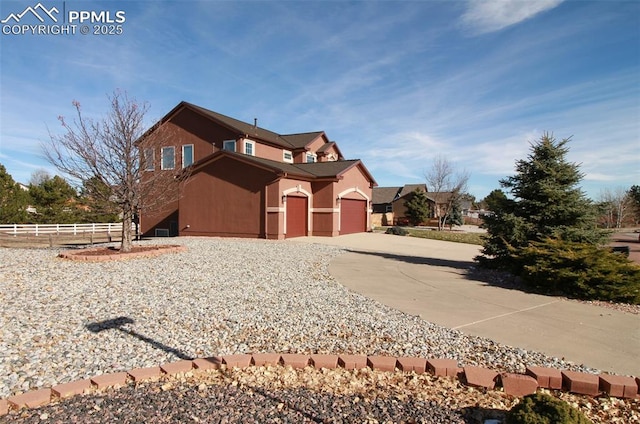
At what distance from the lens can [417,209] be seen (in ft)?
148

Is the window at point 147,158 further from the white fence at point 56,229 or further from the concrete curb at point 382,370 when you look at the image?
the white fence at point 56,229

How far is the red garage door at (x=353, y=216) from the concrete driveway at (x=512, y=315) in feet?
44.3

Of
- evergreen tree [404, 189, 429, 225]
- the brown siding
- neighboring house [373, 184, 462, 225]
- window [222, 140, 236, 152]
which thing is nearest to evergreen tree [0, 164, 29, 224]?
the brown siding

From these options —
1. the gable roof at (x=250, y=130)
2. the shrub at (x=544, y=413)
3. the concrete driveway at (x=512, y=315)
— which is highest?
the gable roof at (x=250, y=130)

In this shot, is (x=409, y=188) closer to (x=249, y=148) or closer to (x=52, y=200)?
(x=249, y=148)

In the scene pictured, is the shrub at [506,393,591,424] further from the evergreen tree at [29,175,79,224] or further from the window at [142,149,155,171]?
the evergreen tree at [29,175,79,224]

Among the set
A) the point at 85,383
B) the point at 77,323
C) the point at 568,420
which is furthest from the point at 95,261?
the point at 568,420

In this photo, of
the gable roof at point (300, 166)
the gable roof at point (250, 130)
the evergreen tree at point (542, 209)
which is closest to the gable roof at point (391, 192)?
the gable roof at point (250, 130)

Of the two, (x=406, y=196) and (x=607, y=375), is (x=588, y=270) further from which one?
(x=406, y=196)

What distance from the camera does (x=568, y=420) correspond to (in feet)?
8.17

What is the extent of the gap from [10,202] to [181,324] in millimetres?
29802

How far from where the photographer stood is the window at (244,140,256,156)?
24.0m

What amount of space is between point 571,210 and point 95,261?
12.7 metres

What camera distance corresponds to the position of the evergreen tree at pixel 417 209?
45.1 metres
